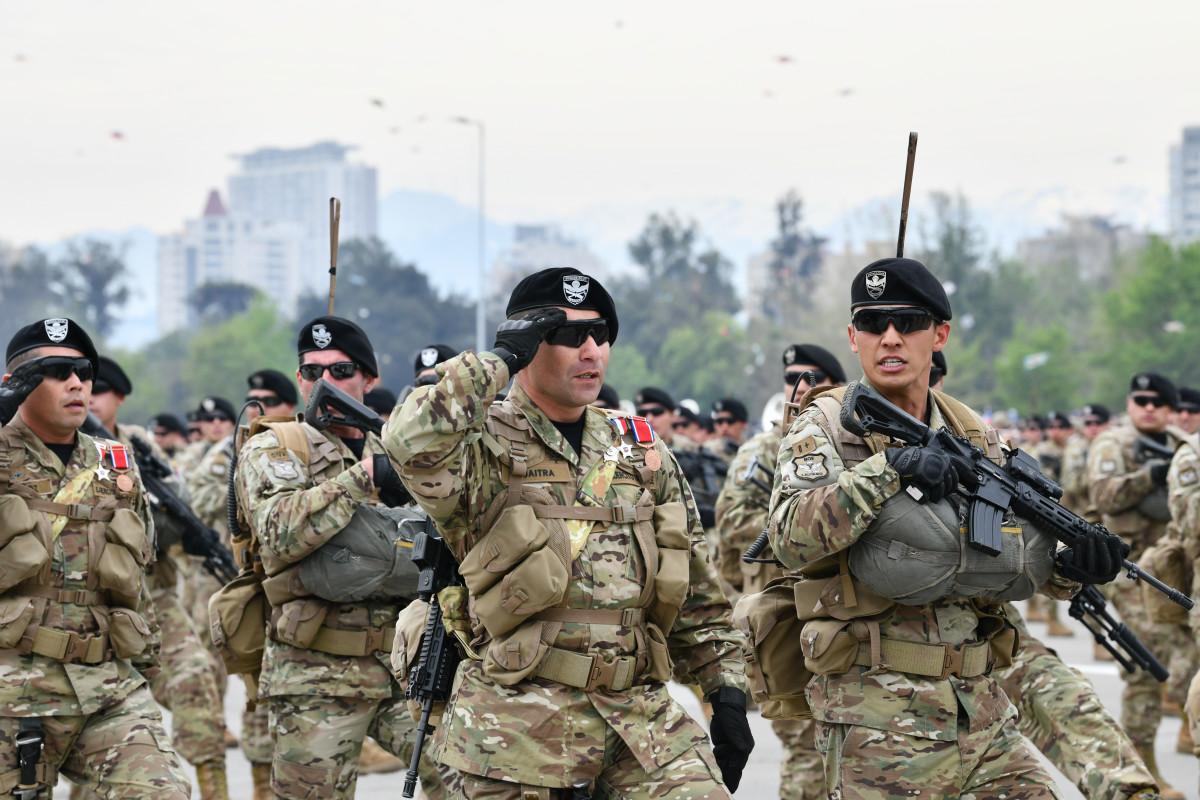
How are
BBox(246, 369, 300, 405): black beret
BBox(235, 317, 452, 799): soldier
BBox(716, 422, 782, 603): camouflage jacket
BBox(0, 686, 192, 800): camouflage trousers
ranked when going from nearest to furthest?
BBox(0, 686, 192, 800): camouflage trousers
BBox(235, 317, 452, 799): soldier
BBox(716, 422, 782, 603): camouflage jacket
BBox(246, 369, 300, 405): black beret

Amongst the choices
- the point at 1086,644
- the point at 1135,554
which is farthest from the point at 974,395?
the point at 1135,554

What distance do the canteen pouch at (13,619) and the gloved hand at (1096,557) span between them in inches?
141

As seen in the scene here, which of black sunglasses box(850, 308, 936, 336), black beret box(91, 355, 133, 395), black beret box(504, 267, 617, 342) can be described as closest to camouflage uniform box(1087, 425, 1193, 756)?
black sunglasses box(850, 308, 936, 336)

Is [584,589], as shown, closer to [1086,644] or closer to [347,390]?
[347,390]

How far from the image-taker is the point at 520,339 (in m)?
3.97

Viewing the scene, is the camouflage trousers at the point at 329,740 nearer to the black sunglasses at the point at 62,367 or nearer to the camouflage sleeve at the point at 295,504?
the camouflage sleeve at the point at 295,504

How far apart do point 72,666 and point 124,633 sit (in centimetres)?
22

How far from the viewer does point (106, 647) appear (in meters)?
5.38

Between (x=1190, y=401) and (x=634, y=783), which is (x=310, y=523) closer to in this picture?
(x=634, y=783)

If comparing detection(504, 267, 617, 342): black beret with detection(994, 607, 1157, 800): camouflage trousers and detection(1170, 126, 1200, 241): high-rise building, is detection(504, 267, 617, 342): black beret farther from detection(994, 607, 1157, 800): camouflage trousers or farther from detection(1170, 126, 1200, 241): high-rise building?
detection(1170, 126, 1200, 241): high-rise building

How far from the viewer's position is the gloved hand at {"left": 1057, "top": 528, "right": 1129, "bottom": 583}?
427 centimetres

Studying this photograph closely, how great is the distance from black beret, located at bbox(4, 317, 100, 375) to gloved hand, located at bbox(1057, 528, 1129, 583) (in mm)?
3611

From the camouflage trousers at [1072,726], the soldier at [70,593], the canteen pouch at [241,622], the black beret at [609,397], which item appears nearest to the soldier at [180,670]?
the canteen pouch at [241,622]

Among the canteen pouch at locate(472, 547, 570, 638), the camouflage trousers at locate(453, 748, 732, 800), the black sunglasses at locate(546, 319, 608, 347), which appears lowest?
Answer: the camouflage trousers at locate(453, 748, 732, 800)
